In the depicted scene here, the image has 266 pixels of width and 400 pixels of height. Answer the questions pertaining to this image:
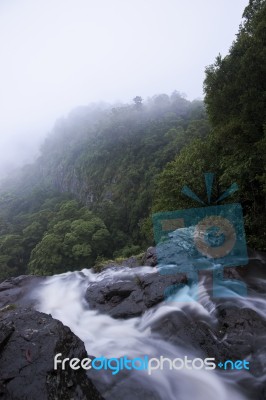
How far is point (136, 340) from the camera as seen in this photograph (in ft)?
20.6

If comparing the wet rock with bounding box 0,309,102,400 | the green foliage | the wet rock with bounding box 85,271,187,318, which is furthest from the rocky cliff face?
the green foliage

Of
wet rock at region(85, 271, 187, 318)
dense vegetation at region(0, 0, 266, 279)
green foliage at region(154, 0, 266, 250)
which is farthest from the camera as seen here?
dense vegetation at region(0, 0, 266, 279)

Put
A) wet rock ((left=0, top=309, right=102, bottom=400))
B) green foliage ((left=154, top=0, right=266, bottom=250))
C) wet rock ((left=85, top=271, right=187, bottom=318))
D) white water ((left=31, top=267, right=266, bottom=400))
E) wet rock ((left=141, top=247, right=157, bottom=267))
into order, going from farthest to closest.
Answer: green foliage ((left=154, top=0, right=266, bottom=250)), wet rock ((left=141, top=247, right=157, bottom=267)), wet rock ((left=85, top=271, right=187, bottom=318)), white water ((left=31, top=267, right=266, bottom=400)), wet rock ((left=0, top=309, right=102, bottom=400))

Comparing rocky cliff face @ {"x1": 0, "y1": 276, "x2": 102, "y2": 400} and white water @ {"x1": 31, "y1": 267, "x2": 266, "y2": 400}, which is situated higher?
rocky cliff face @ {"x1": 0, "y1": 276, "x2": 102, "y2": 400}

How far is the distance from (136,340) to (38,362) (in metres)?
2.38

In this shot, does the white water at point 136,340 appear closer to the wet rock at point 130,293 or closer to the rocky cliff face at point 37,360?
the wet rock at point 130,293

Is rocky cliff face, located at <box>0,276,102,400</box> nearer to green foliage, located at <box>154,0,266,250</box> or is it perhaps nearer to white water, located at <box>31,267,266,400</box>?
white water, located at <box>31,267,266,400</box>

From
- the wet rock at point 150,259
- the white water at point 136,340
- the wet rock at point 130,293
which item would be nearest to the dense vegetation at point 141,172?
the wet rock at point 150,259

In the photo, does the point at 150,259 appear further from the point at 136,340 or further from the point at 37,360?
the point at 37,360

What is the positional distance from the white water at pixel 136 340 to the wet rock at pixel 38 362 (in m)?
0.64

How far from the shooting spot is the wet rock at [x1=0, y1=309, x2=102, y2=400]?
4223mm

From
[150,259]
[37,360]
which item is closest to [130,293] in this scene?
[150,259]

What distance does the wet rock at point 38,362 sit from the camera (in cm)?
422

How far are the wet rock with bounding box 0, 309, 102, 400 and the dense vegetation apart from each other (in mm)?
7203
